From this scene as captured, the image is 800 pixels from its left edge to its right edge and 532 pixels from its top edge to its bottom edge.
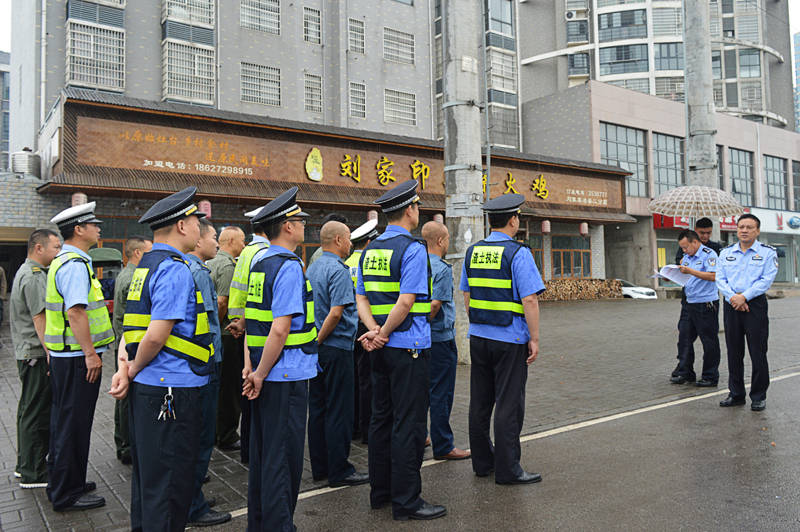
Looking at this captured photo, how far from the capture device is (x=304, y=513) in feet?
13.1

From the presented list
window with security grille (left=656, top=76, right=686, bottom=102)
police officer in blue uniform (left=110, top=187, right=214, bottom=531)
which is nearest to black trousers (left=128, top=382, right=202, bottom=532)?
police officer in blue uniform (left=110, top=187, right=214, bottom=531)

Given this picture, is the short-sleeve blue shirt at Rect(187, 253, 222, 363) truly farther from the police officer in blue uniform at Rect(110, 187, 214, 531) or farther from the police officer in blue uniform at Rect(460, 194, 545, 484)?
the police officer in blue uniform at Rect(460, 194, 545, 484)

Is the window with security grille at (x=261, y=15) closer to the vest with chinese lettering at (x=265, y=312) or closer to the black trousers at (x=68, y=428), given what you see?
the black trousers at (x=68, y=428)

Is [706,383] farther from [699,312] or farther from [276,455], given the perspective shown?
[276,455]

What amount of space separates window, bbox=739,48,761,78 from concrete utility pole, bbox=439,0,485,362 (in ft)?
172

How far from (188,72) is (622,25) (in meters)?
34.7

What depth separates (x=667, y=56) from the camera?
43562 mm

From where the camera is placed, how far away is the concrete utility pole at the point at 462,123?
9.15 m

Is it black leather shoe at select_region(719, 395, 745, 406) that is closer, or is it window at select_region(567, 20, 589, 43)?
black leather shoe at select_region(719, 395, 745, 406)

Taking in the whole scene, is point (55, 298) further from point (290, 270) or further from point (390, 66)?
point (390, 66)

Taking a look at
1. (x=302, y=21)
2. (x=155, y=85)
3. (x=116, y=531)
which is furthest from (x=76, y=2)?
(x=116, y=531)

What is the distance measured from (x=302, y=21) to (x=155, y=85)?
24.4 feet

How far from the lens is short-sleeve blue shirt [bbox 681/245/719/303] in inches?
310

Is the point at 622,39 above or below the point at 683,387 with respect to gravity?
above
